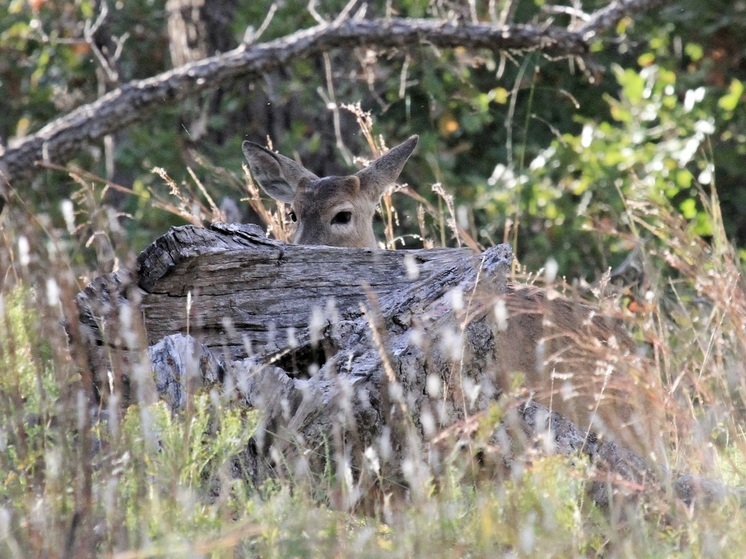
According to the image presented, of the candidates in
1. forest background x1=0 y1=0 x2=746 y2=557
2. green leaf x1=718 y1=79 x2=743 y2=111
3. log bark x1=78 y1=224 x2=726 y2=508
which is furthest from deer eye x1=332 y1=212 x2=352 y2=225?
green leaf x1=718 y1=79 x2=743 y2=111

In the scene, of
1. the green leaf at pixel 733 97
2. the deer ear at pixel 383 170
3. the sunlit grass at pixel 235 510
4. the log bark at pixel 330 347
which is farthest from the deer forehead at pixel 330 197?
the sunlit grass at pixel 235 510

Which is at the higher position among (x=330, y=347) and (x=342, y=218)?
(x=342, y=218)

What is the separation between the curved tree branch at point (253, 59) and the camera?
847 cm

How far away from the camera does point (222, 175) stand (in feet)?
27.8

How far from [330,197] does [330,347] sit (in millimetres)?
3117

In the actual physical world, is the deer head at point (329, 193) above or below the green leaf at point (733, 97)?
below

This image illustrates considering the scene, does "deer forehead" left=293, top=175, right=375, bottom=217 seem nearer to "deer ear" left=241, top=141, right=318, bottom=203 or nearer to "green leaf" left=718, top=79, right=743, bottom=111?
"deer ear" left=241, top=141, right=318, bottom=203

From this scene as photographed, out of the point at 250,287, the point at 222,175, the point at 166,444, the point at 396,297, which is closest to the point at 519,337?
the point at 396,297

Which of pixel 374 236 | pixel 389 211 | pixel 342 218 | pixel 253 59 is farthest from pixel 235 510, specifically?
pixel 253 59

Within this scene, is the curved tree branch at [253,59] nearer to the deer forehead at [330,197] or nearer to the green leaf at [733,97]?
the green leaf at [733,97]

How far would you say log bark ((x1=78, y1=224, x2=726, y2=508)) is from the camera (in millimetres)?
4012

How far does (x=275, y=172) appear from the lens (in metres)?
8.26

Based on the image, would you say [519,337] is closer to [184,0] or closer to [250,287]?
[250,287]

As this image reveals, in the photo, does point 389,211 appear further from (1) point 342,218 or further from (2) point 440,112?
(2) point 440,112
